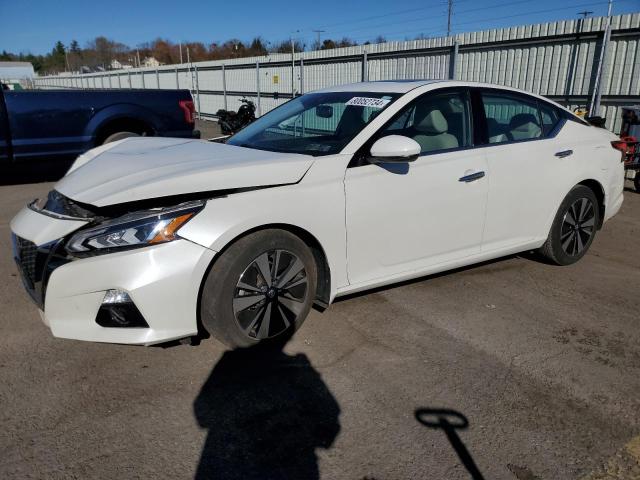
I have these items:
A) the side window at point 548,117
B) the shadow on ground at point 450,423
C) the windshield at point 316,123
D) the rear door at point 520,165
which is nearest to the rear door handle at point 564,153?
the rear door at point 520,165

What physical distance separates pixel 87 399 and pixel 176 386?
446mm

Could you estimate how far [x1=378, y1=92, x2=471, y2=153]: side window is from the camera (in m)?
3.71

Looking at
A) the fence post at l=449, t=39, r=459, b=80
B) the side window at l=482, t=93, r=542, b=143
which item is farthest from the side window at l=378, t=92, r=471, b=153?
the fence post at l=449, t=39, r=459, b=80

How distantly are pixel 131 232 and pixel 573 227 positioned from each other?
379 cm

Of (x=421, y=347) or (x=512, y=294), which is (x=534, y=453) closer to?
(x=421, y=347)

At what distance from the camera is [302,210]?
305cm

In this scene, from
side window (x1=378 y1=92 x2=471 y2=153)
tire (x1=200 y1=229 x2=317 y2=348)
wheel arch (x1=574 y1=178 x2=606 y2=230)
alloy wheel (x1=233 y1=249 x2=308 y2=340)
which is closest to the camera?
tire (x1=200 y1=229 x2=317 y2=348)

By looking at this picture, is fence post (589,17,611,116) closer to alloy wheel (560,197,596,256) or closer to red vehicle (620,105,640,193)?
red vehicle (620,105,640,193)

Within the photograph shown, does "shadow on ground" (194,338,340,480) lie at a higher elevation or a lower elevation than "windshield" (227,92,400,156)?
lower

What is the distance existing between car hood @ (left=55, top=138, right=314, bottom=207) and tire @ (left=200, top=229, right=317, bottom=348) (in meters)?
0.34

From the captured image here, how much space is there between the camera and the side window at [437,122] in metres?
3.71

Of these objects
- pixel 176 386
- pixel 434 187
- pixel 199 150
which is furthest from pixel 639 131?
pixel 176 386

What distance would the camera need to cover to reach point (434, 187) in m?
3.58

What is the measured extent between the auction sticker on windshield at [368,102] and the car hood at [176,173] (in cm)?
78
